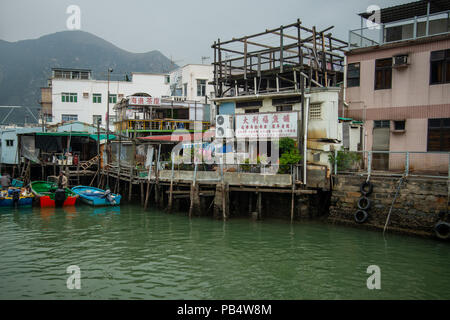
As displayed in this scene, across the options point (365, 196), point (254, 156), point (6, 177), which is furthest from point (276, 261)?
point (6, 177)

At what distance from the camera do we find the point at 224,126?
24797 millimetres

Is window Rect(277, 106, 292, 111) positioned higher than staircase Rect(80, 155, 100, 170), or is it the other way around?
window Rect(277, 106, 292, 111)

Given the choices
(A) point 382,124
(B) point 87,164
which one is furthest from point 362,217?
(B) point 87,164

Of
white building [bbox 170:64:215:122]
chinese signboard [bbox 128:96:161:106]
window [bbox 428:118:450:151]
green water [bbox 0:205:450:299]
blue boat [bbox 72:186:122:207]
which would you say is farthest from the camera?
white building [bbox 170:64:215:122]

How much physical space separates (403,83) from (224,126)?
11356 mm

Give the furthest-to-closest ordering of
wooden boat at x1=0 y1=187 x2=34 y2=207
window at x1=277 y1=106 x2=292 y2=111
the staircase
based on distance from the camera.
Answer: the staircase, wooden boat at x1=0 y1=187 x2=34 y2=207, window at x1=277 y1=106 x2=292 y2=111

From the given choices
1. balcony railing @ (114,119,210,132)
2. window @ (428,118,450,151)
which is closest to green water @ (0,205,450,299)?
window @ (428,118,450,151)

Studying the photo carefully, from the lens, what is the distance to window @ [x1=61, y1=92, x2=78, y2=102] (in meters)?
49.3

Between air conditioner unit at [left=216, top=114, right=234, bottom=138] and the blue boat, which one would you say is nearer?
air conditioner unit at [left=216, top=114, right=234, bottom=138]

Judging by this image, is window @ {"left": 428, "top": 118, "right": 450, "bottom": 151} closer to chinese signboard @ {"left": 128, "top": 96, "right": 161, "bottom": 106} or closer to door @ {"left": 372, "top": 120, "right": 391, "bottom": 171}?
door @ {"left": 372, "top": 120, "right": 391, "bottom": 171}

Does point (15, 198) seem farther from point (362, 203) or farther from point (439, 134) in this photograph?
point (439, 134)

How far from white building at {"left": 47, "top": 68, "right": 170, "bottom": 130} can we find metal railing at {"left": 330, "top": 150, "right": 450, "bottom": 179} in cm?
3766

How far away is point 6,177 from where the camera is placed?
88.3ft

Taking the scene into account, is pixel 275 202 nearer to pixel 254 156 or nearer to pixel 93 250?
pixel 254 156
